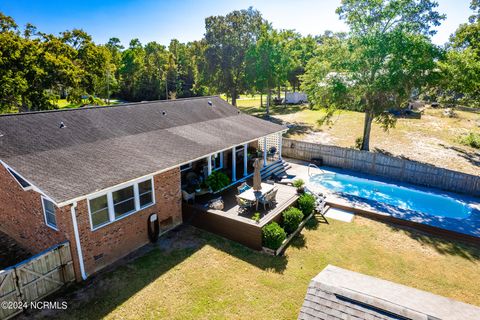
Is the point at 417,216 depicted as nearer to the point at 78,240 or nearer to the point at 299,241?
the point at 299,241

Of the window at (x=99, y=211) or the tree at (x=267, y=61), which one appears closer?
the window at (x=99, y=211)

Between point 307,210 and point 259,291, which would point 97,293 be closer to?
point 259,291

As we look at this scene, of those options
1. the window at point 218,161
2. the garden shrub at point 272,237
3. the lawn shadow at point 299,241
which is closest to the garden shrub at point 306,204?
the lawn shadow at point 299,241

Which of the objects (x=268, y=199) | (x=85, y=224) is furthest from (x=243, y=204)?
(x=85, y=224)

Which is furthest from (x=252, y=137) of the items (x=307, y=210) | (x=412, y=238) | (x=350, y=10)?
(x=350, y=10)

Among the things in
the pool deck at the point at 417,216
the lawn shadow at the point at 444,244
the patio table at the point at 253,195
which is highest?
the patio table at the point at 253,195

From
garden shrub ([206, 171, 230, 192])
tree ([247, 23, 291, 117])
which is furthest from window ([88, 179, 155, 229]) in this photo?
tree ([247, 23, 291, 117])

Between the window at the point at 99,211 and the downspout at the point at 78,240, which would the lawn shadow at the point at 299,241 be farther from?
the downspout at the point at 78,240

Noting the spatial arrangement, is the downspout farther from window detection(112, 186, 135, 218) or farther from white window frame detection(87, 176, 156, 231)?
window detection(112, 186, 135, 218)
